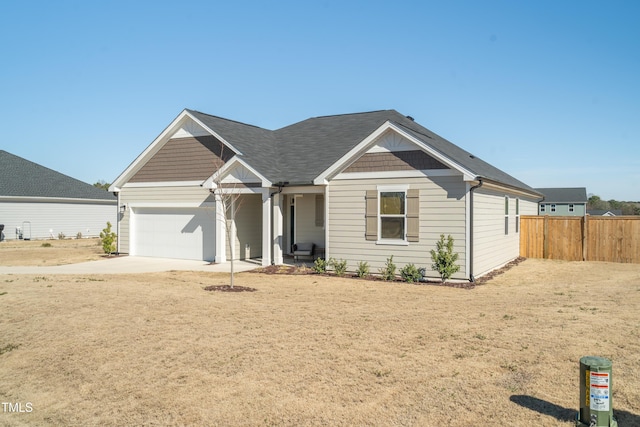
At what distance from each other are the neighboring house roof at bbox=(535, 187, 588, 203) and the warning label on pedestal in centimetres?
6274

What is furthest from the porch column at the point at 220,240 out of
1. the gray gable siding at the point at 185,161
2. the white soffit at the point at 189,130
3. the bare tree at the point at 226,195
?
the white soffit at the point at 189,130

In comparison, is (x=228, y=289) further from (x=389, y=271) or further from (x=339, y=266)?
(x=389, y=271)

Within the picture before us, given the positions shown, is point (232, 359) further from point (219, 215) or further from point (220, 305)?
point (219, 215)

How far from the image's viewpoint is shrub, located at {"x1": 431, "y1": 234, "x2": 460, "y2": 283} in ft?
45.0

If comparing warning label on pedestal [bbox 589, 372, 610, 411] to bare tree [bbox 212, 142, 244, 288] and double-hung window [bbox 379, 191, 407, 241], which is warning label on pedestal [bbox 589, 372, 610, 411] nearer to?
double-hung window [bbox 379, 191, 407, 241]

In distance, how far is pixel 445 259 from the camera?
1374 centimetres

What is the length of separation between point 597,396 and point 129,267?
1609cm

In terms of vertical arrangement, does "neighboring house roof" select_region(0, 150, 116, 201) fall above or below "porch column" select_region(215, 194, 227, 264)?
above

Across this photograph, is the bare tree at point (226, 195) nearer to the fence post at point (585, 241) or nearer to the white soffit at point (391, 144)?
the white soffit at point (391, 144)

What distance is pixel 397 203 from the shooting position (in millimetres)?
14812

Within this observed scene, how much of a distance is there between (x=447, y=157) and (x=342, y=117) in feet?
32.9

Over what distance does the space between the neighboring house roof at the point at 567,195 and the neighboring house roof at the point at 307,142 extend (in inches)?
1801

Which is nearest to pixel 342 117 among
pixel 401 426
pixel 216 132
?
pixel 216 132

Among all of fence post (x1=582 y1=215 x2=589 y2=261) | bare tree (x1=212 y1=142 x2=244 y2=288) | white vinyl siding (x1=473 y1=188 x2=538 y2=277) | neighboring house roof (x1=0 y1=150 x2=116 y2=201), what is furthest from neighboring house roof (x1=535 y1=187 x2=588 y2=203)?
bare tree (x1=212 y1=142 x2=244 y2=288)
